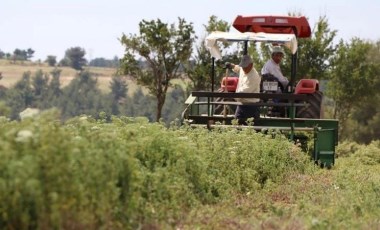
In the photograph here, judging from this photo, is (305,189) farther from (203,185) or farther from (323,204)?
(203,185)

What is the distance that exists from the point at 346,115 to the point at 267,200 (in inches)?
1409

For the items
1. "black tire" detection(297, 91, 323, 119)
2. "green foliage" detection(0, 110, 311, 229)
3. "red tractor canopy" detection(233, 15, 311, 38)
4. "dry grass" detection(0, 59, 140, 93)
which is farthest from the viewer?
"dry grass" detection(0, 59, 140, 93)

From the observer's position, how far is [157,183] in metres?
7.25

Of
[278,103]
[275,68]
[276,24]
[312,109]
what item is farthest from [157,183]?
[276,24]

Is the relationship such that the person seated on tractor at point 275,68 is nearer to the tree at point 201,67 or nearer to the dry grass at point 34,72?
the tree at point 201,67

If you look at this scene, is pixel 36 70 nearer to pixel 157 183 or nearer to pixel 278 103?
pixel 278 103

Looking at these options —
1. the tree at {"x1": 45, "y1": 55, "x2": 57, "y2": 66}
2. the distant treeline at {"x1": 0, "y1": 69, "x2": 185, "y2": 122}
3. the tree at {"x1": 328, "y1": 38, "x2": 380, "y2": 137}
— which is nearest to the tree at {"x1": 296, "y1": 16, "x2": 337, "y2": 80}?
the tree at {"x1": 328, "y1": 38, "x2": 380, "y2": 137}

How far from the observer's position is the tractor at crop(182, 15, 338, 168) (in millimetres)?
14711

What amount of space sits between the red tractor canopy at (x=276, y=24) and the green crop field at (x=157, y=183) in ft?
18.7

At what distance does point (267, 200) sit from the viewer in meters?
9.29

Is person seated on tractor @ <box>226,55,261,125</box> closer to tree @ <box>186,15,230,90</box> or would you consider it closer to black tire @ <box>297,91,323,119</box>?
black tire @ <box>297,91,323,119</box>

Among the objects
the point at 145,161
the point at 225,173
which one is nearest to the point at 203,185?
the point at 145,161

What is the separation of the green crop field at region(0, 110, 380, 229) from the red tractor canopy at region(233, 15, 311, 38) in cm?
569

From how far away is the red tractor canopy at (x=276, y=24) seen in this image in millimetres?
17500
